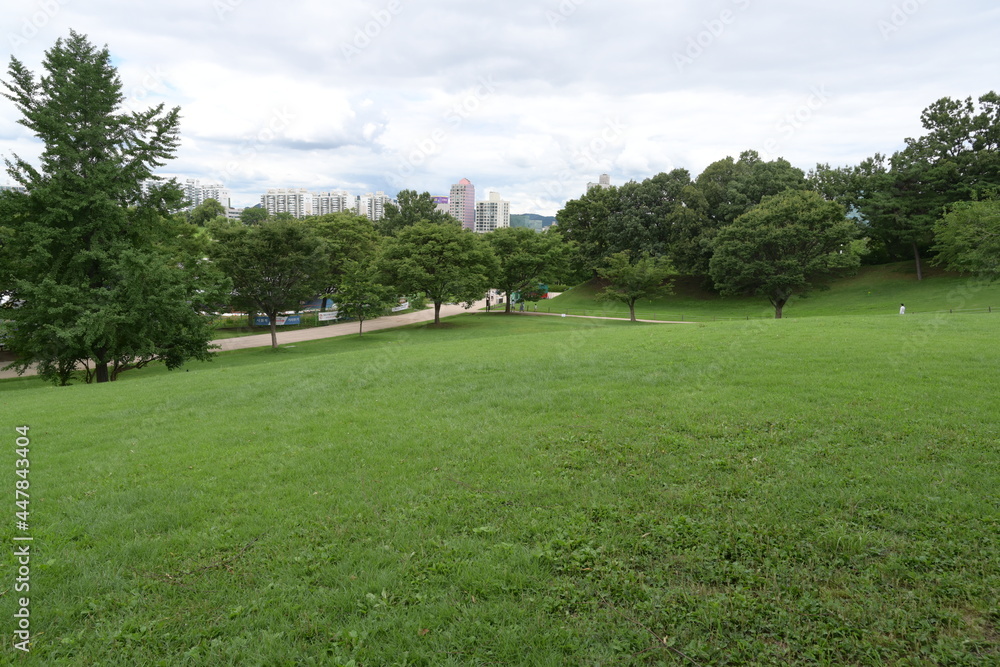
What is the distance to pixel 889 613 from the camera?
319 centimetres

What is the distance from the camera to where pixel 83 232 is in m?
17.7

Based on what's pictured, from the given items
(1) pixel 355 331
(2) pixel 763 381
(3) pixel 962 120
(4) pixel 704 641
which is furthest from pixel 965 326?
(3) pixel 962 120

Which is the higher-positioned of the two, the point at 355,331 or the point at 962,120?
the point at 962,120

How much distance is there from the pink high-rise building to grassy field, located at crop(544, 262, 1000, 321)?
6312 centimetres

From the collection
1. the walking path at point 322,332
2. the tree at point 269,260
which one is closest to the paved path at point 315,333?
the walking path at point 322,332

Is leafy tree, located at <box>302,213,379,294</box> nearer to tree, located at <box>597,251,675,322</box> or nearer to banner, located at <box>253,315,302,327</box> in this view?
banner, located at <box>253,315,302,327</box>

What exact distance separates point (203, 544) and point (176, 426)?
4.32 m

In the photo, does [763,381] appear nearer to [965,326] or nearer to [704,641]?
[704,641]

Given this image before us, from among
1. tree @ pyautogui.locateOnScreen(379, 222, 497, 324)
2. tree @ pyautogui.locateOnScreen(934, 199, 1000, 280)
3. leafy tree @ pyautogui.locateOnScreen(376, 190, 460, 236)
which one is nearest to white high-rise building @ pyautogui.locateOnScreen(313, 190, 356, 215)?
leafy tree @ pyautogui.locateOnScreen(376, 190, 460, 236)

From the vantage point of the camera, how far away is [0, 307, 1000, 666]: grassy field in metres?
3.14

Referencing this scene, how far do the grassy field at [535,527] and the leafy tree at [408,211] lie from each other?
61147 mm

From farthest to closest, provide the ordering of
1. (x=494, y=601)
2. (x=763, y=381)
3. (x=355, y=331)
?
(x=355, y=331) → (x=763, y=381) → (x=494, y=601)

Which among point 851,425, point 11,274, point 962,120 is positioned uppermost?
point 962,120

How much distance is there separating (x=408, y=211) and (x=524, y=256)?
3240 centimetres
